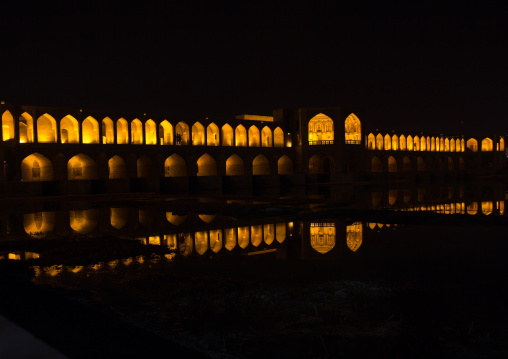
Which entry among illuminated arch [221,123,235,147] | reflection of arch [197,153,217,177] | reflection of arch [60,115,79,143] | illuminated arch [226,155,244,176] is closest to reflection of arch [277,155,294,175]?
illuminated arch [226,155,244,176]

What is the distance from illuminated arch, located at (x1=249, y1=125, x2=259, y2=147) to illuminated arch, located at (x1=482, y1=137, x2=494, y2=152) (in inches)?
1166

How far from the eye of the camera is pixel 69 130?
2248cm

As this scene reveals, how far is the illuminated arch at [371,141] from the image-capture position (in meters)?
35.2

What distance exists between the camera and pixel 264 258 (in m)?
5.83

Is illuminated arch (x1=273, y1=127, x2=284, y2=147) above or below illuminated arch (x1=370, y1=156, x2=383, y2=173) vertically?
above

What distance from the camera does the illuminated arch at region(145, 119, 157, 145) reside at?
24875mm

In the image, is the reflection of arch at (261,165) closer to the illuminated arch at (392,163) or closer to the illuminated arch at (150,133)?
the illuminated arch at (150,133)

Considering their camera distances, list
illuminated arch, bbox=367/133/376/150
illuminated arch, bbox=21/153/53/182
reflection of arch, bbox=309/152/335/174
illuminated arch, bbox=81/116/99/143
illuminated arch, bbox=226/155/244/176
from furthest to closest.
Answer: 1. illuminated arch, bbox=367/133/376/150
2. reflection of arch, bbox=309/152/335/174
3. illuminated arch, bbox=226/155/244/176
4. illuminated arch, bbox=81/116/99/143
5. illuminated arch, bbox=21/153/53/182

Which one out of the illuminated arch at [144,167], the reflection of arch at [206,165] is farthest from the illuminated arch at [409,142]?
the illuminated arch at [144,167]

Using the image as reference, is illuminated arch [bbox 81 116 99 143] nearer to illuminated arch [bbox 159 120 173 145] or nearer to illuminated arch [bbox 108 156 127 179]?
illuminated arch [bbox 108 156 127 179]

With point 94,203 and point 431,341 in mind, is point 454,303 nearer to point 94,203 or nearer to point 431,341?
point 431,341

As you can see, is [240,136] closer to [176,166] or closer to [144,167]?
[176,166]

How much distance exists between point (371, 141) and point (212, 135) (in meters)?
14.0

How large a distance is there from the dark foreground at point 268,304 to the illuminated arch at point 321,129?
2487 cm
